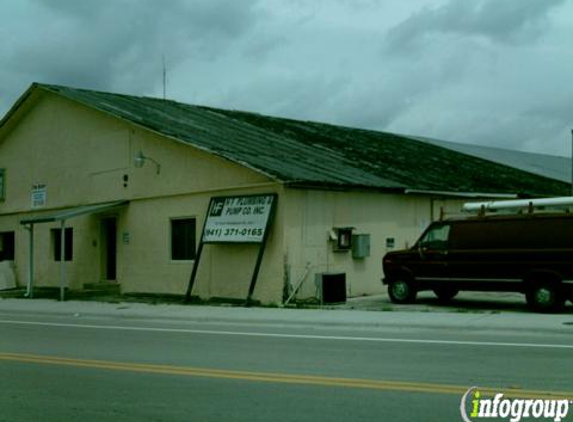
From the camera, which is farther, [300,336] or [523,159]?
[523,159]

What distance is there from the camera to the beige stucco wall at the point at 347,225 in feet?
71.5

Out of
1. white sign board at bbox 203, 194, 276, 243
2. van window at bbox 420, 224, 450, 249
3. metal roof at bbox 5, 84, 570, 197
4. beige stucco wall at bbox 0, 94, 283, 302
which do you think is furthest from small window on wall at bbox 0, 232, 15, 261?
van window at bbox 420, 224, 450, 249

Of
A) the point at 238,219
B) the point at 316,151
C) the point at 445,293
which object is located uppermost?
the point at 316,151

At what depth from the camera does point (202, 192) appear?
79.1 ft

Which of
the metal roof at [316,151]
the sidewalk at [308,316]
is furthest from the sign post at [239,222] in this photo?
the sidewalk at [308,316]

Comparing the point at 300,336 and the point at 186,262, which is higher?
the point at 186,262

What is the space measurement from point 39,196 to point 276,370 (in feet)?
75.9

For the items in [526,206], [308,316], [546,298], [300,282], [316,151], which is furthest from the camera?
[316,151]

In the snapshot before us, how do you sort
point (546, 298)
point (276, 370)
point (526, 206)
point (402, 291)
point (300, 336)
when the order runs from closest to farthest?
1. point (276, 370)
2. point (300, 336)
3. point (546, 298)
4. point (402, 291)
5. point (526, 206)

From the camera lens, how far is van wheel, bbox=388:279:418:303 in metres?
20.5

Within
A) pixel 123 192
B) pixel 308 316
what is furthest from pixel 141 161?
pixel 308 316

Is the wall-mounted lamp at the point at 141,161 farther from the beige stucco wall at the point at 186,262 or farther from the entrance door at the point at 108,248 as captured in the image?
the entrance door at the point at 108,248

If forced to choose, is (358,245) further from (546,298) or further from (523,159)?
(523,159)

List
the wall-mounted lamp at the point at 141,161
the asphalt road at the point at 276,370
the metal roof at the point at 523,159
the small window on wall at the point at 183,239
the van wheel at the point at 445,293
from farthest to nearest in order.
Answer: the metal roof at the point at 523,159 < the wall-mounted lamp at the point at 141,161 < the small window on wall at the point at 183,239 < the van wheel at the point at 445,293 < the asphalt road at the point at 276,370
